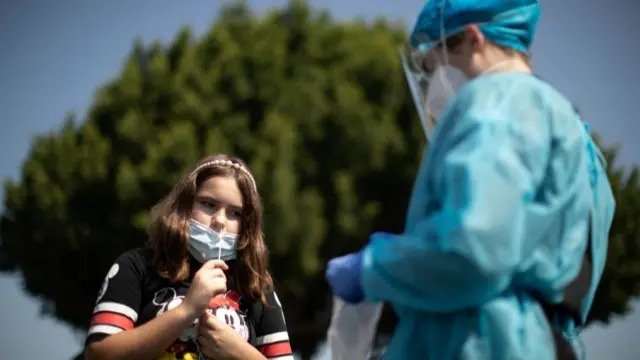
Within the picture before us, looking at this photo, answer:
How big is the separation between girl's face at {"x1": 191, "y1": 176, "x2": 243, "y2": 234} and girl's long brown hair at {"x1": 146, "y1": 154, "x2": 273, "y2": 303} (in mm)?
18

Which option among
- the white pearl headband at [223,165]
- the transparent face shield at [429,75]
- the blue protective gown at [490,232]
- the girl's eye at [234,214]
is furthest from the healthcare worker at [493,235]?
the white pearl headband at [223,165]

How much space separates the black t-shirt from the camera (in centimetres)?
332

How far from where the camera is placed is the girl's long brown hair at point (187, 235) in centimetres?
349

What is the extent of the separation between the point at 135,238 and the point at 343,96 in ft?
19.1

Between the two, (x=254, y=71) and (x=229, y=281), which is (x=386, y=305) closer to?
(x=229, y=281)

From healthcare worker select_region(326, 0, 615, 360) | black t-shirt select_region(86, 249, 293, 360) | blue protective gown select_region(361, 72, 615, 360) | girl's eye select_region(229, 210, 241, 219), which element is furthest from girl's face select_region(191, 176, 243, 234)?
blue protective gown select_region(361, 72, 615, 360)

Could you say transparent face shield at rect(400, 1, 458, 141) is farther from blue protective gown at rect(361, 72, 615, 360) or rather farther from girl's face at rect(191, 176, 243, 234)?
girl's face at rect(191, 176, 243, 234)

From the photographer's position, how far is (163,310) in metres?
3.37

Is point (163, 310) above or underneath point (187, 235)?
underneath

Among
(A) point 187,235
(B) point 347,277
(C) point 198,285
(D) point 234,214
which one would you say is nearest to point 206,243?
(A) point 187,235

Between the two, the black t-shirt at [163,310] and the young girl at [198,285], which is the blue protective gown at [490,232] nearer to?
the young girl at [198,285]

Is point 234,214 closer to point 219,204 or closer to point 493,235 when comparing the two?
point 219,204

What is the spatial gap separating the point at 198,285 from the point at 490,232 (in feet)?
3.78

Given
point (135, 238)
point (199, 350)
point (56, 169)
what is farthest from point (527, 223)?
point (56, 169)
